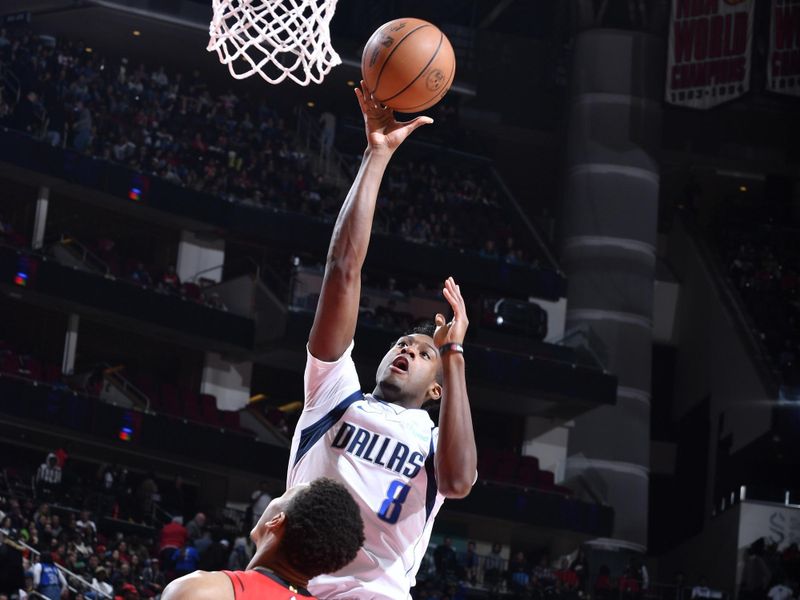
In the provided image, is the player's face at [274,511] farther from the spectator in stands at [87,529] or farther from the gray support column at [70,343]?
the gray support column at [70,343]

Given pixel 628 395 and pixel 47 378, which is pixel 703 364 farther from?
pixel 47 378

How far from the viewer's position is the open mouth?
16.9 feet

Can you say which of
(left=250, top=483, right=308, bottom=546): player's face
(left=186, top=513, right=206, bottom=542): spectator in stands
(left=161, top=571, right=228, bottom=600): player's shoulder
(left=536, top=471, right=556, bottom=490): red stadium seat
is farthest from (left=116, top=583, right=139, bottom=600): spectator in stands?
(left=536, top=471, right=556, bottom=490): red stadium seat

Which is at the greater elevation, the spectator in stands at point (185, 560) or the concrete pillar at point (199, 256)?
the concrete pillar at point (199, 256)

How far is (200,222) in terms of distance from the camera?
27359mm

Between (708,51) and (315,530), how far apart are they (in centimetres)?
2978

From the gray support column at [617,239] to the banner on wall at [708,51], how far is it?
560 millimetres

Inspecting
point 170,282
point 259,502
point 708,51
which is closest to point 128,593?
point 259,502

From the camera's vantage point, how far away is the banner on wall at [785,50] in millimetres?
31172

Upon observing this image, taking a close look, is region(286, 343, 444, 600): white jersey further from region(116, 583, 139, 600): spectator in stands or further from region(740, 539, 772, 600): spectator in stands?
region(740, 539, 772, 600): spectator in stands

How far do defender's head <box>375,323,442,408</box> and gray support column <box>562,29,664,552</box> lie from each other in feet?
80.6

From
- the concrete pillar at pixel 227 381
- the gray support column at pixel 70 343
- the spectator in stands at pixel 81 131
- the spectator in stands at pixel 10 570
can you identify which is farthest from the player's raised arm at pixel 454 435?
the concrete pillar at pixel 227 381

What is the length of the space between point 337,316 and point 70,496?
17.0 metres

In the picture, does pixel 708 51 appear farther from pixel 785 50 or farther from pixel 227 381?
pixel 227 381
